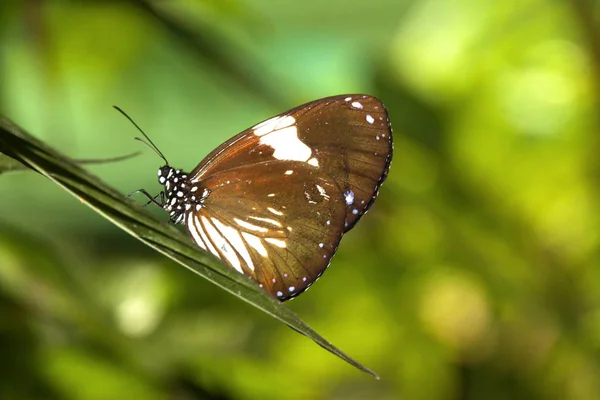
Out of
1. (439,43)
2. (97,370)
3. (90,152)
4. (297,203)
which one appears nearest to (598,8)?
(439,43)

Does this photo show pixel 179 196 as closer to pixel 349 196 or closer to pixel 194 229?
pixel 194 229

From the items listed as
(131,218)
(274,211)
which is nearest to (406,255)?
(274,211)

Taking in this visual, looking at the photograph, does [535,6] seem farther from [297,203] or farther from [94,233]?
[94,233]

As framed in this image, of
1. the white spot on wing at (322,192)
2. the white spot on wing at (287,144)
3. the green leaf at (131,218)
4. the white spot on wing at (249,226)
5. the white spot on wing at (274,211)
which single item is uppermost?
the white spot on wing at (287,144)

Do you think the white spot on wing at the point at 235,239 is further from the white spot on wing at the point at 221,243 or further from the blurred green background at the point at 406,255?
the blurred green background at the point at 406,255

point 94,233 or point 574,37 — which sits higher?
point 574,37

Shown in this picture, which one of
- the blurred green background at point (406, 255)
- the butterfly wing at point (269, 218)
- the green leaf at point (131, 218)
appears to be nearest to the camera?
the green leaf at point (131, 218)

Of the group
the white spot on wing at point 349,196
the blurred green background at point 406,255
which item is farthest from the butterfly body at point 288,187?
the blurred green background at point 406,255
